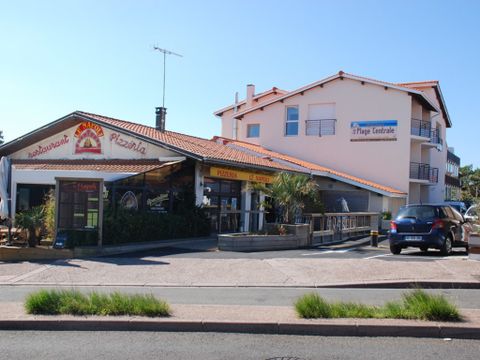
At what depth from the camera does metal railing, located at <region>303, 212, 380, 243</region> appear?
18.9 metres

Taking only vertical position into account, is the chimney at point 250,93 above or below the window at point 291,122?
above

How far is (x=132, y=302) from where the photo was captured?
7.58 m

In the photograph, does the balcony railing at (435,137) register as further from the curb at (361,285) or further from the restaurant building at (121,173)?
the curb at (361,285)

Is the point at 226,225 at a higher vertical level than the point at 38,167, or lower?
lower

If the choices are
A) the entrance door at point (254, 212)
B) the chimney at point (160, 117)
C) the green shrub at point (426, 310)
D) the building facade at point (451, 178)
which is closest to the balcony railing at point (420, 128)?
the entrance door at point (254, 212)

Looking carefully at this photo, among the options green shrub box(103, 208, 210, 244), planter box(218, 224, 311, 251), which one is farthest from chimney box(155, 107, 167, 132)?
planter box(218, 224, 311, 251)

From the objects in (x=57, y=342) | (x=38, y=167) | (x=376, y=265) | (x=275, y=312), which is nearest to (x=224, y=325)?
(x=275, y=312)

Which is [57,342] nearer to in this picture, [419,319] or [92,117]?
[419,319]

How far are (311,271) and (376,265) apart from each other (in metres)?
1.64

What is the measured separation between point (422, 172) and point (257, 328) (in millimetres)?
30359

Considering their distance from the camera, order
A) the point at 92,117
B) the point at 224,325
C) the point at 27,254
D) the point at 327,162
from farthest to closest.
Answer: the point at 327,162, the point at 92,117, the point at 27,254, the point at 224,325

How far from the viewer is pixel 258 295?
979cm

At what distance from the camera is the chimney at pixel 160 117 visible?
2484cm

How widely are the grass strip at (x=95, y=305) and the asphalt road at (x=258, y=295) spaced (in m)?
1.34
